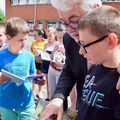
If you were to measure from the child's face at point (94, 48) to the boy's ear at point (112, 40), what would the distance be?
23mm

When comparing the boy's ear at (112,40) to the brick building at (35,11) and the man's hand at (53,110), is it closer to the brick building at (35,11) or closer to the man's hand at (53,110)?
the man's hand at (53,110)

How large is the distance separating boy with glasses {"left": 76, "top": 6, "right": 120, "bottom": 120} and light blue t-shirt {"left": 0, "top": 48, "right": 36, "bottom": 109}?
1.86 m

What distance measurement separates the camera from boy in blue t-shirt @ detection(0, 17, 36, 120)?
351cm

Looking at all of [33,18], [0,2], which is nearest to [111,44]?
[0,2]

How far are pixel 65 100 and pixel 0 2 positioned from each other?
4.39m

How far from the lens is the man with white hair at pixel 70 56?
199 centimetres

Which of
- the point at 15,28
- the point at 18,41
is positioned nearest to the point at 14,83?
the point at 18,41

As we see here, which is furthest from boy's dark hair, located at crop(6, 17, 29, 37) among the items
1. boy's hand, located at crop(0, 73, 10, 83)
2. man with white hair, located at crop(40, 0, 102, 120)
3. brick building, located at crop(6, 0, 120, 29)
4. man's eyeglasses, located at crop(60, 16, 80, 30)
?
brick building, located at crop(6, 0, 120, 29)

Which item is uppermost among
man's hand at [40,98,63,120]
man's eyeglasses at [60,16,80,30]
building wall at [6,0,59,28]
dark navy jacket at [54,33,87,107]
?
man's eyeglasses at [60,16,80,30]

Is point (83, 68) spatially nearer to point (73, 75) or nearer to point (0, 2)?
point (73, 75)

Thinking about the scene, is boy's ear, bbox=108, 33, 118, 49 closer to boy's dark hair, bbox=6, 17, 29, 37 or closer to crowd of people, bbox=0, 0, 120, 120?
crowd of people, bbox=0, 0, 120, 120

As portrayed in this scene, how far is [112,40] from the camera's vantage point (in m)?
1.60

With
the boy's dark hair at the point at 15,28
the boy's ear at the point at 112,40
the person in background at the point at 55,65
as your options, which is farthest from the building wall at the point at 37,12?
the boy's ear at the point at 112,40

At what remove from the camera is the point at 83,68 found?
2.17 meters
